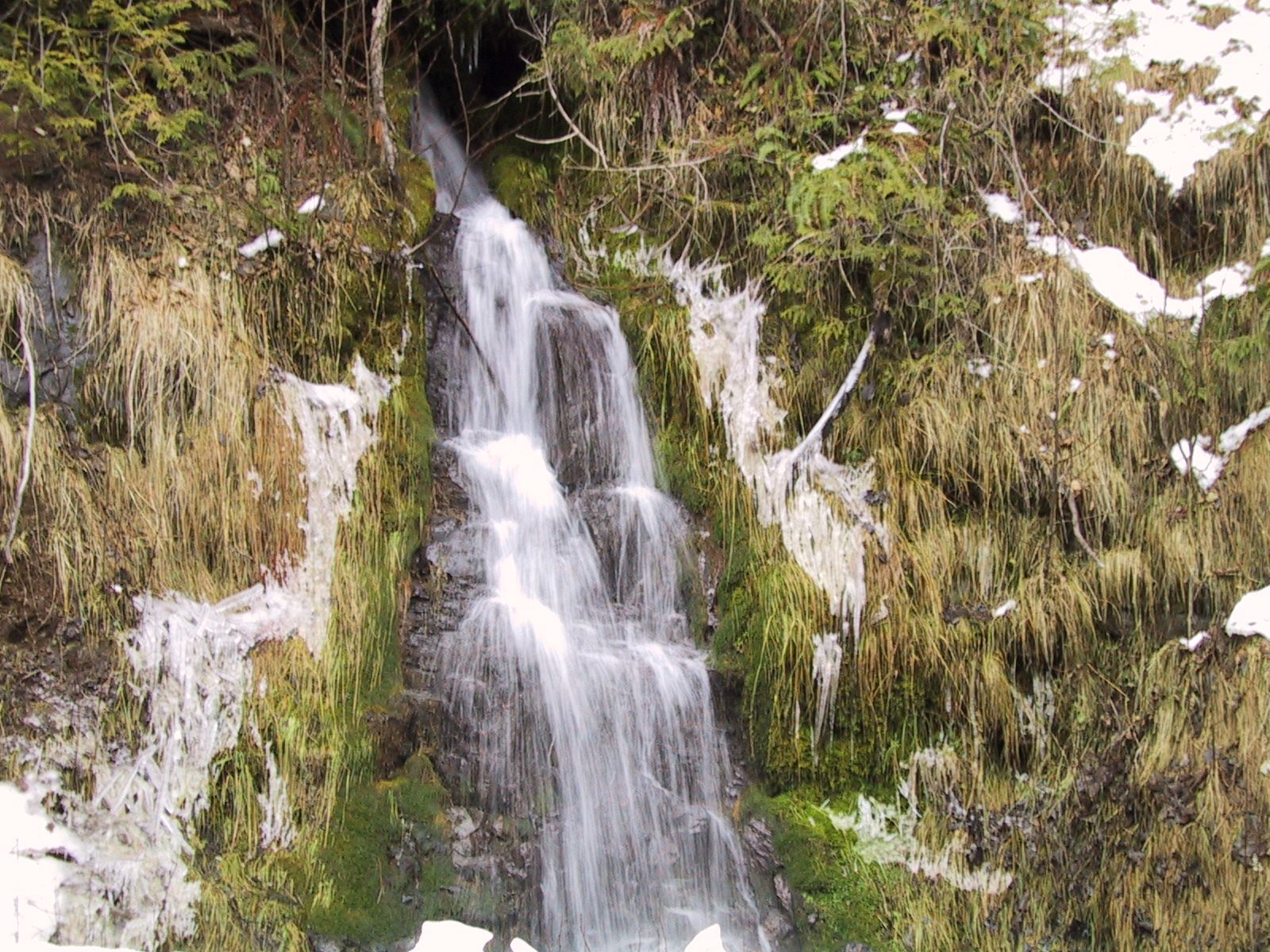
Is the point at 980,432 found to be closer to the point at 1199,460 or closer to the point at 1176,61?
the point at 1199,460

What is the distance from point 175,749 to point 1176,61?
19.9 ft

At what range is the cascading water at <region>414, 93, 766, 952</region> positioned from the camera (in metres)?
4.02

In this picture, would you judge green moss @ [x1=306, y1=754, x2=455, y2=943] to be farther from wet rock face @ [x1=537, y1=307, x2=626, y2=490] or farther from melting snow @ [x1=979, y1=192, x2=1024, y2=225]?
melting snow @ [x1=979, y1=192, x2=1024, y2=225]

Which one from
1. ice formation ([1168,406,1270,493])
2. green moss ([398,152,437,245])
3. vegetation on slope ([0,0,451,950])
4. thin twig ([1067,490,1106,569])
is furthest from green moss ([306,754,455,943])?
ice formation ([1168,406,1270,493])

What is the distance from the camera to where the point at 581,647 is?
4.38 m

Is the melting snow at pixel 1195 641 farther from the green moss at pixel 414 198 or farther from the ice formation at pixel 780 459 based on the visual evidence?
the green moss at pixel 414 198

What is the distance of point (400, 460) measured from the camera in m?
4.58

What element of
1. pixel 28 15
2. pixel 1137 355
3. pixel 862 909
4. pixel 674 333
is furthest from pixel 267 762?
pixel 1137 355

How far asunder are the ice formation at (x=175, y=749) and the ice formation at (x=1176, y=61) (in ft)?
14.7

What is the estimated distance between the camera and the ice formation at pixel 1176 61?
4871 millimetres

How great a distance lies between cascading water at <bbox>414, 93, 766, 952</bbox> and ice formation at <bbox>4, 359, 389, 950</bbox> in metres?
0.73

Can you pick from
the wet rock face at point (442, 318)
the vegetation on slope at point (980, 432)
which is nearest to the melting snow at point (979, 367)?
the vegetation on slope at point (980, 432)

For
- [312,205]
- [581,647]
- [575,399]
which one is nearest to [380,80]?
[312,205]

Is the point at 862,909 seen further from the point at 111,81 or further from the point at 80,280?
the point at 111,81
